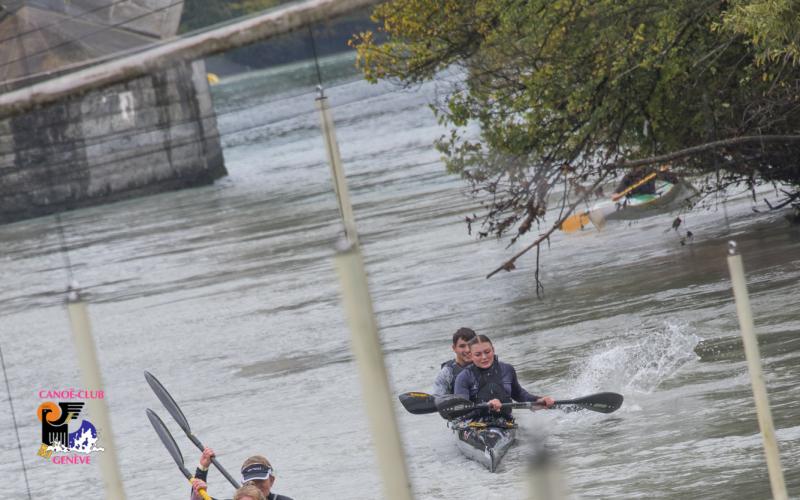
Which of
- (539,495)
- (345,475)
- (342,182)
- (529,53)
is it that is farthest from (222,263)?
(539,495)

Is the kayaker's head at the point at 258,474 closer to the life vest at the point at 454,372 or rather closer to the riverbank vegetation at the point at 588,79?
the life vest at the point at 454,372

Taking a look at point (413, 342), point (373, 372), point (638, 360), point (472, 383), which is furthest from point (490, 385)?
point (373, 372)

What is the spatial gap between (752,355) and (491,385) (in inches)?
385

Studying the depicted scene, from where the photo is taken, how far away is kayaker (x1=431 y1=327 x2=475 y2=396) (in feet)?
40.4

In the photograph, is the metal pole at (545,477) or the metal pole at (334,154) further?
the metal pole at (334,154)

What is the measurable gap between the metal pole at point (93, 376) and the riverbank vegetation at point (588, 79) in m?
11.8

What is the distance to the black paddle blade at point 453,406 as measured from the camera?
12000 millimetres

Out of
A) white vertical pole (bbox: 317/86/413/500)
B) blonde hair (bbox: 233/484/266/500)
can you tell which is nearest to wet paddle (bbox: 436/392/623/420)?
blonde hair (bbox: 233/484/266/500)

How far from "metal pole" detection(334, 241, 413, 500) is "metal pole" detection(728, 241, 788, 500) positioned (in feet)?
2.56

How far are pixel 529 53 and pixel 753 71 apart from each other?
2.54m

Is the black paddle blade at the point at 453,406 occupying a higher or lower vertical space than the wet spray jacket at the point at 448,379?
lower

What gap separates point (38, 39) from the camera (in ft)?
20.9

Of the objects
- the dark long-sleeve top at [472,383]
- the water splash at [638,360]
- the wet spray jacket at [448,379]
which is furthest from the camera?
the water splash at [638,360]

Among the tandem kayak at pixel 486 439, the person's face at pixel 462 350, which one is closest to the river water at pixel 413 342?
the tandem kayak at pixel 486 439
